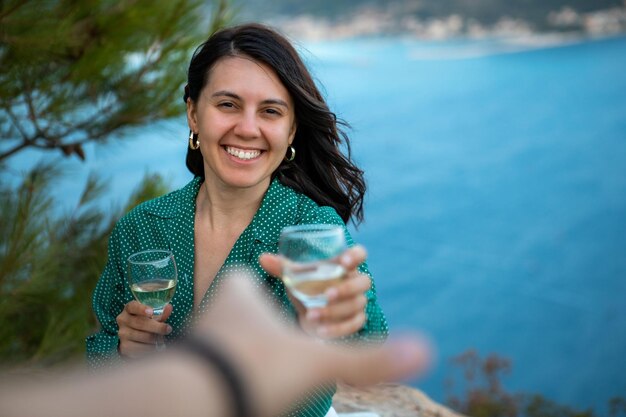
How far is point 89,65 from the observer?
2.58 metres

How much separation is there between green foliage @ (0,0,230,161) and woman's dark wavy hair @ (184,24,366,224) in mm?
772

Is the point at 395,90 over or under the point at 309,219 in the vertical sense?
over

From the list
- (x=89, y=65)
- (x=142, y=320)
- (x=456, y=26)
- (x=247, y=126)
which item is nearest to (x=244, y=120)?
(x=247, y=126)

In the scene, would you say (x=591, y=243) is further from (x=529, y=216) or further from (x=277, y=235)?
(x=277, y=235)

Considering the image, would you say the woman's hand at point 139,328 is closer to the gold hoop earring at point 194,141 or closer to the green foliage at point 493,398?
the gold hoop earring at point 194,141

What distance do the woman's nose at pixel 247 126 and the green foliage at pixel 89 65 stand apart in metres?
1.01

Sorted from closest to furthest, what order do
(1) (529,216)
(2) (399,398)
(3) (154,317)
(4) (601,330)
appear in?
(3) (154,317), (2) (399,398), (4) (601,330), (1) (529,216)

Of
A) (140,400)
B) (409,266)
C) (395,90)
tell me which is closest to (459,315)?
(409,266)

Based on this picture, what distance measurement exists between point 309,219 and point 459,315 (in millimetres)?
4996

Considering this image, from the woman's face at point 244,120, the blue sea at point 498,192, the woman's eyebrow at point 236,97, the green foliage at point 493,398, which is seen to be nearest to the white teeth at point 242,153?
the woman's face at point 244,120

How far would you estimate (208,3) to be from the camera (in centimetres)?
288

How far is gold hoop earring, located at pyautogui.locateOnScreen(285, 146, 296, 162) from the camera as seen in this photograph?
1885 mm

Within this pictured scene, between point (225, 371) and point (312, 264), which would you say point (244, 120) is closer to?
point (312, 264)

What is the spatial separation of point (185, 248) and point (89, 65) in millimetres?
1089
